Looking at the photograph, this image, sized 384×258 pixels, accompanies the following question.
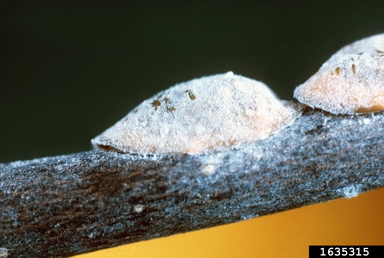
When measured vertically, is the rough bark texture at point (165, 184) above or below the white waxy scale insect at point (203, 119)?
below

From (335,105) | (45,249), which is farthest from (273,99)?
(45,249)

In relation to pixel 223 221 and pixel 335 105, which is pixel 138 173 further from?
pixel 335 105

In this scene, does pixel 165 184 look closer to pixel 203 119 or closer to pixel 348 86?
pixel 203 119

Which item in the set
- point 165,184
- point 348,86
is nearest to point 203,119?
point 165,184

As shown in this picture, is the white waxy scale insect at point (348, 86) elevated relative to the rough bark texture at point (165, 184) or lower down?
elevated
